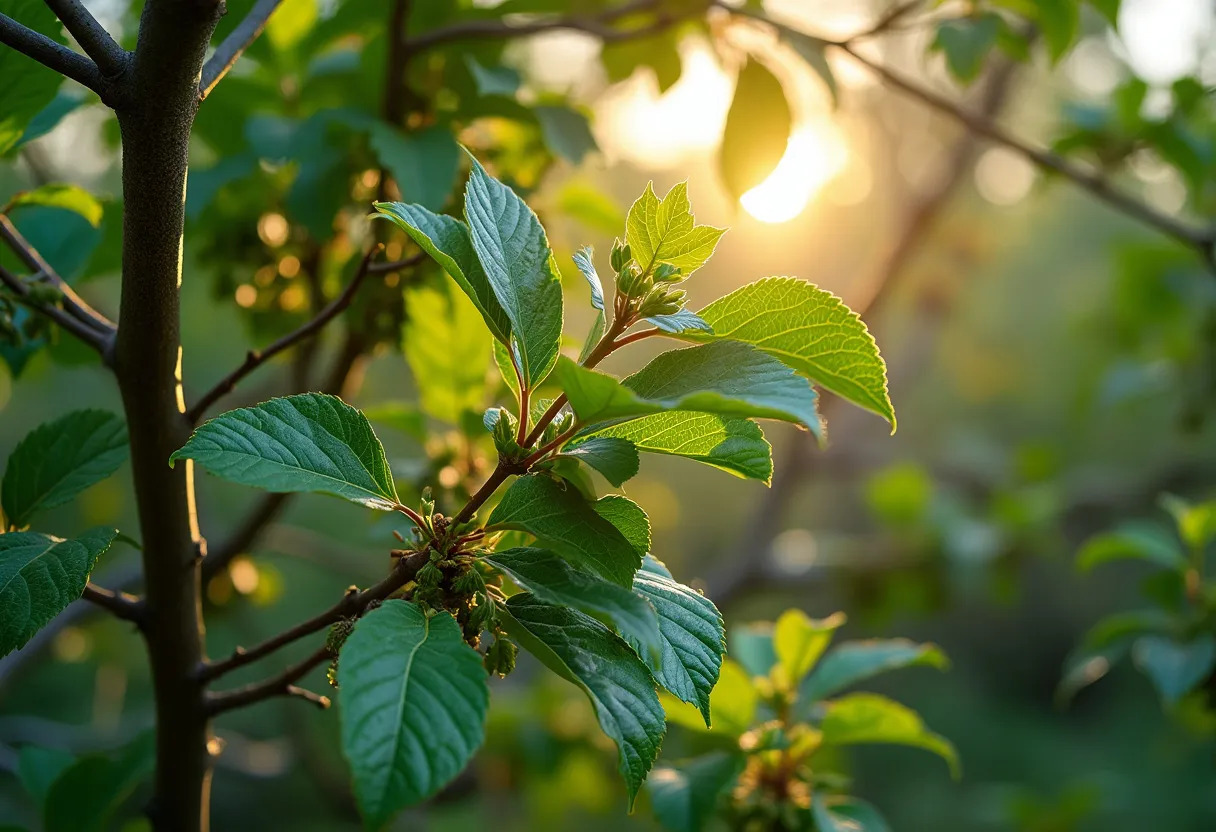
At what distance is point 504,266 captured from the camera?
0.46 meters

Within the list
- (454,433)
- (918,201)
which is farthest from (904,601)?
(454,433)

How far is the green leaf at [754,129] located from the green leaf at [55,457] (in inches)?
24.4

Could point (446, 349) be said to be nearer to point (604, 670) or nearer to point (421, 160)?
point (421, 160)

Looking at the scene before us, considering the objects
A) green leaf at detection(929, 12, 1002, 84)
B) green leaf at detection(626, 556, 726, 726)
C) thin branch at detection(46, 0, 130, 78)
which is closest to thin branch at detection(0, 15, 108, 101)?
thin branch at detection(46, 0, 130, 78)

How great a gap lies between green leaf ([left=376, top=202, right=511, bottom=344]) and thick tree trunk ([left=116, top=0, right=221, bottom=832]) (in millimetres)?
110

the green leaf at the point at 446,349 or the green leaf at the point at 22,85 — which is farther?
the green leaf at the point at 446,349

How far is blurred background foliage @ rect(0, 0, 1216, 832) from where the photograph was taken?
2.89 feet

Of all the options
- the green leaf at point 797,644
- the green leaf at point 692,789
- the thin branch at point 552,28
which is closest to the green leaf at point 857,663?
the green leaf at point 797,644

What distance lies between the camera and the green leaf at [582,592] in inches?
15.4

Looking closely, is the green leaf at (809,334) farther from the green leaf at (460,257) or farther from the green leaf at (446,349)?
the green leaf at (446,349)

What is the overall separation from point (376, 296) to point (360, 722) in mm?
584

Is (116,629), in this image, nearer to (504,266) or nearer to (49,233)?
(49,233)

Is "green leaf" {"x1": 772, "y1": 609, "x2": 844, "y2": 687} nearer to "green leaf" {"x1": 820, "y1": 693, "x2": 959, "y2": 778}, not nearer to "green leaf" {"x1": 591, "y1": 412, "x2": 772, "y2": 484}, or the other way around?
"green leaf" {"x1": 820, "y1": 693, "x2": 959, "y2": 778}

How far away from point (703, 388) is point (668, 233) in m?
0.11
